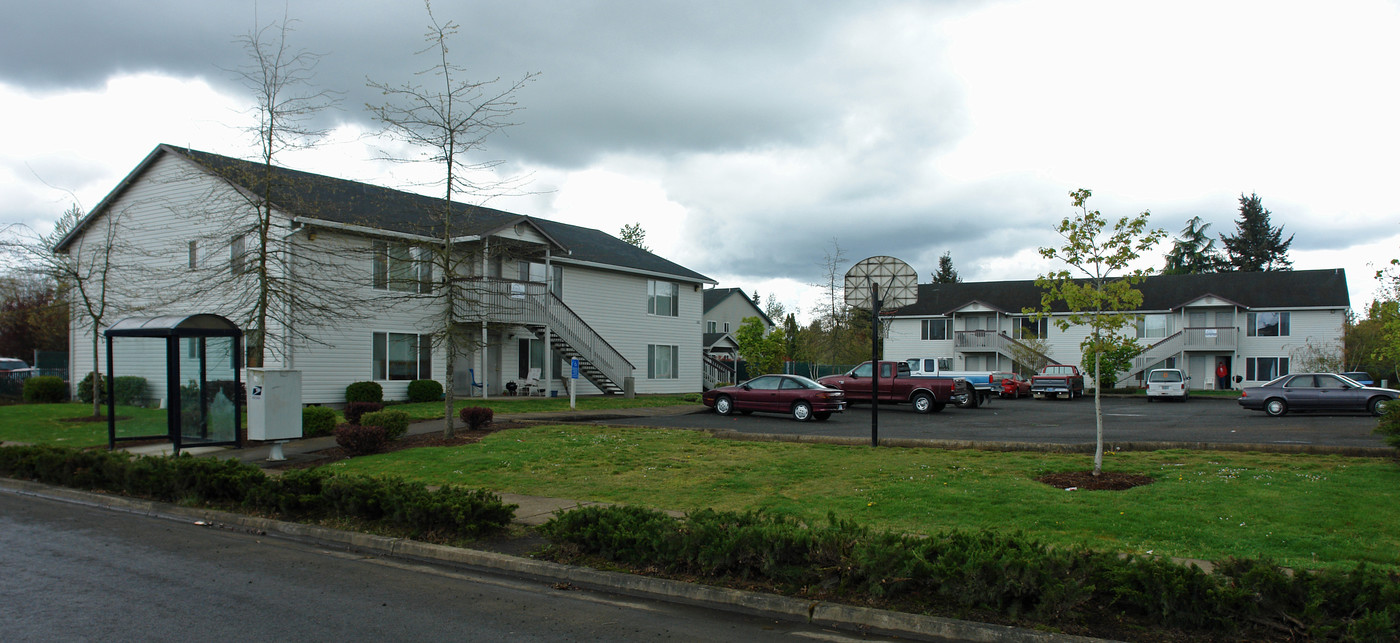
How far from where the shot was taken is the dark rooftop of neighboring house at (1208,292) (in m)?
47.0

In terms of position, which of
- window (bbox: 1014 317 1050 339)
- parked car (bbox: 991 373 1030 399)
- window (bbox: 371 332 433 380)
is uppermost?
window (bbox: 1014 317 1050 339)

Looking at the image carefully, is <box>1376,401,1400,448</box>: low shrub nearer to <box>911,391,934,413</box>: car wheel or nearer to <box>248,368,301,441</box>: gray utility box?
<box>911,391,934,413</box>: car wheel

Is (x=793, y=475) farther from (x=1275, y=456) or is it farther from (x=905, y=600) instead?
(x=1275, y=456)

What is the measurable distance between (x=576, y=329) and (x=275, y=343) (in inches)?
419

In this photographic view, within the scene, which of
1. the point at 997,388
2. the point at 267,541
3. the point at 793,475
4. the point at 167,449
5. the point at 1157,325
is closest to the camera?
the point at 267,541

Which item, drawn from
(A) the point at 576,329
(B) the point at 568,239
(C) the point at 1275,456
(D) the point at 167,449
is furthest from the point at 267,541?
(B) the point at 568,239

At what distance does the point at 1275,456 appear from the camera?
1350 cm

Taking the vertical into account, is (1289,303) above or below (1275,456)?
above

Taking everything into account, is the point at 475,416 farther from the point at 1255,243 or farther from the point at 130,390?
the point at 1255,243

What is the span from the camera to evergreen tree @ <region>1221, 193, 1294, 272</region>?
241 feet

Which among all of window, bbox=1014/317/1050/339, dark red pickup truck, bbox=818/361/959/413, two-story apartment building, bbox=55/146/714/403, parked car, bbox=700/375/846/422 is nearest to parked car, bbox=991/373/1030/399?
window, bbox=1014/317/1050/339

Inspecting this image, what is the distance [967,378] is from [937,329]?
20413mm

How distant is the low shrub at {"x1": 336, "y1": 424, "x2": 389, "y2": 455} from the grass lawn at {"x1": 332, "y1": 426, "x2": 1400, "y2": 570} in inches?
14.7

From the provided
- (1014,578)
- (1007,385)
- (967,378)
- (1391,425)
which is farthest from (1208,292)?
(1014,578)
